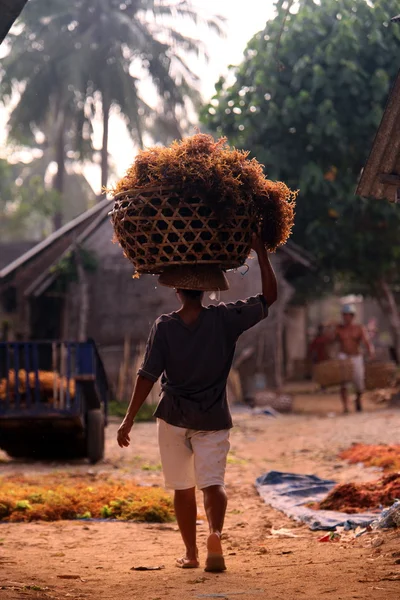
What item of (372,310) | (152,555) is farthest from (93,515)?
(372,310)

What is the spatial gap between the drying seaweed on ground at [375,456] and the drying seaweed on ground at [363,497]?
4.44ft

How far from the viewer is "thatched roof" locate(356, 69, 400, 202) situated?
611cm

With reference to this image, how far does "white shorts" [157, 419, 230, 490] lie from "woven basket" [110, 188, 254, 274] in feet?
3.21

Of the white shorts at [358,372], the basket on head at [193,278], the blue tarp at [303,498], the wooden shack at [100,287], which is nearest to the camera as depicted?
the basket on head at [193,278]

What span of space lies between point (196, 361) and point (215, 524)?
0.91 meters

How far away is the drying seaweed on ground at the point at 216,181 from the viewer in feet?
16.0

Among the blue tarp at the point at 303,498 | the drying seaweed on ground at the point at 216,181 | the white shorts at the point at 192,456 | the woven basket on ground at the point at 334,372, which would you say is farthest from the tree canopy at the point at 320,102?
the white shorts at the point at 192,456

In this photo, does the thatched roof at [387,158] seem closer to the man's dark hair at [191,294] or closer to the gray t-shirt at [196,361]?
the gray t-shirt at [196,361]

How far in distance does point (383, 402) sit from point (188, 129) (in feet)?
66.9

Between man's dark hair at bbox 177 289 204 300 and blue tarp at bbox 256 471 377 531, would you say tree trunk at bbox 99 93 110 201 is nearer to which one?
blue tarp at bbox 256 471 377 531

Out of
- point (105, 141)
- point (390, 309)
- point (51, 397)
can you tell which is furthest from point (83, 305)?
point (105, 141)

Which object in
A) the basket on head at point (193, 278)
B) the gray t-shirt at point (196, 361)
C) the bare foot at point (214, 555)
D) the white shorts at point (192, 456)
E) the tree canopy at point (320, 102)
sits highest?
the tree canopy at point (320, 102)

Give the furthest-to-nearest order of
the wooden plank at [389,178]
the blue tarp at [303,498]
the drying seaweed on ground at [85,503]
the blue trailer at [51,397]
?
the blue trailer at [51,397] → the drying seaweed on ground at [85,503] → the blue tarp at [303,498] → the wooden plank at [389,178]

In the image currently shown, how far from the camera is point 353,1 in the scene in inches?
683
